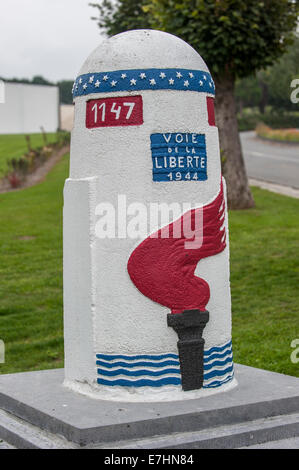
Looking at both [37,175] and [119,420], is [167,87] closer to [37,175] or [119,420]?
[119,420]

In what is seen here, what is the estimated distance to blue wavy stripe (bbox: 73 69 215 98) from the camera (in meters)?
5.39

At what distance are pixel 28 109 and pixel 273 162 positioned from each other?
67.9 feet

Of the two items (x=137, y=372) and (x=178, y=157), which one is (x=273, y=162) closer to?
(x=178, y=157)

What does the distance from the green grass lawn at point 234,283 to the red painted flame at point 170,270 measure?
2.22 m

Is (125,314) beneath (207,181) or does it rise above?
beneath

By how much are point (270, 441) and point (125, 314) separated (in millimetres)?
1318

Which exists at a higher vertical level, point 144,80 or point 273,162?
point 144,80

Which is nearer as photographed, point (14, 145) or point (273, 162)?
point (273, 162)

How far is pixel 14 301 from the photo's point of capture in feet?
33.1

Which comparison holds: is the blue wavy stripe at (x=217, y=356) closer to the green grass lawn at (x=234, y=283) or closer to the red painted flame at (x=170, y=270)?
the red painted flame at (x=170, y=270)

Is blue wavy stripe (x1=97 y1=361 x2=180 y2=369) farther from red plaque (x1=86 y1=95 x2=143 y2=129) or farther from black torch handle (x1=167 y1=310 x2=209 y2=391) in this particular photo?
red plaque (x1=86 y1=95 x2=143 y2=129)

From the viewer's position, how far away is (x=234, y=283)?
10867 millimetres

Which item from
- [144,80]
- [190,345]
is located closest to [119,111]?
[144,80]

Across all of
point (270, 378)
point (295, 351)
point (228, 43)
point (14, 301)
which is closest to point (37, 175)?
point (228, 43)
